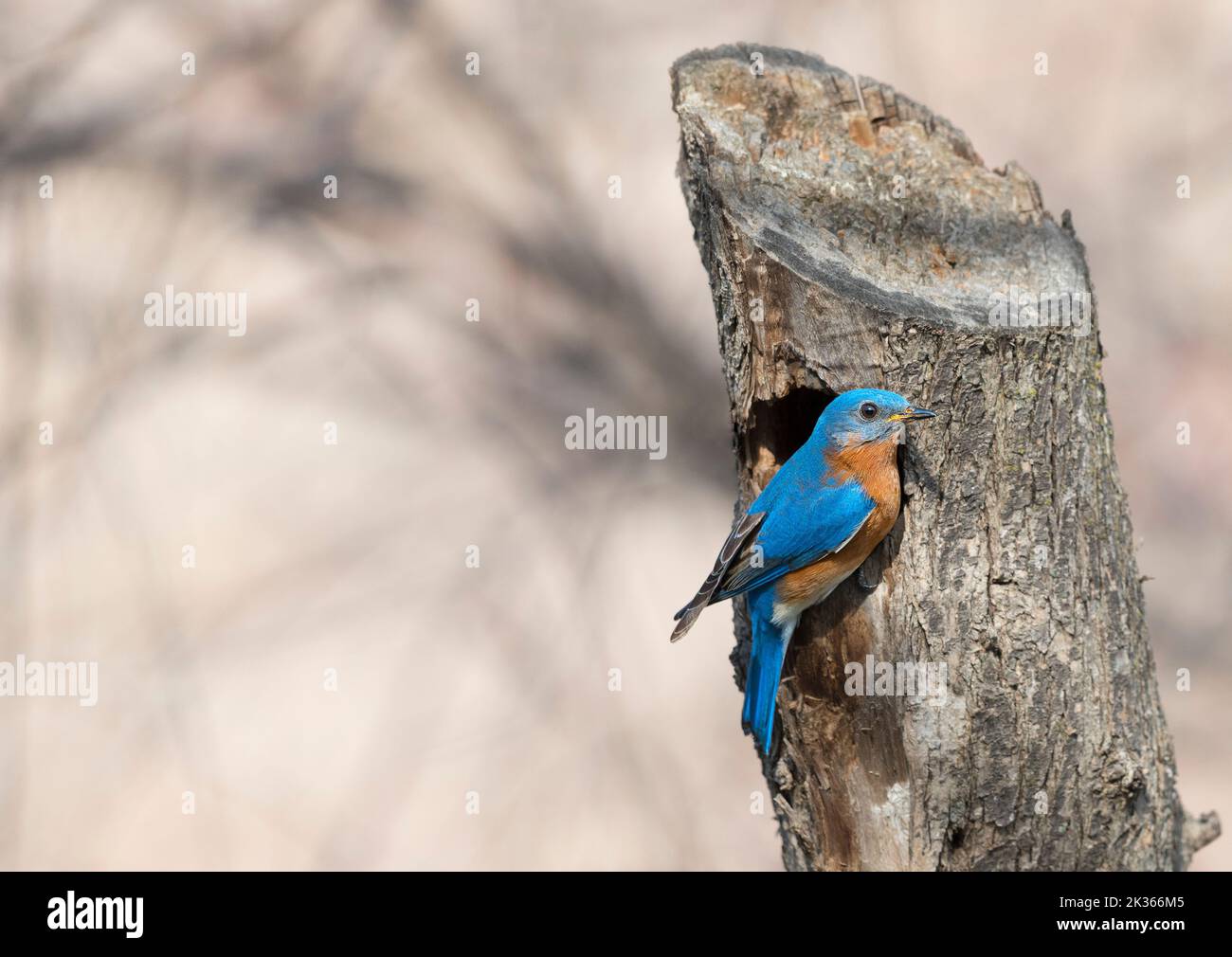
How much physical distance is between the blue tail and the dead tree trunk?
0.08 m

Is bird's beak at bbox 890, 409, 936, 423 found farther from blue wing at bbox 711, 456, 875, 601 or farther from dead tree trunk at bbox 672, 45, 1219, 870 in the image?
blue wing at bbox 711, 456, 875, 601

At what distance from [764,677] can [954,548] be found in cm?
60

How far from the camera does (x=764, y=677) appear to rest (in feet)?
9.69

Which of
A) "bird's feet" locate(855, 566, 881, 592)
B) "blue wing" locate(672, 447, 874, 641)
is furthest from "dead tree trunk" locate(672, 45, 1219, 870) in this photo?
"blue wing" locate(672, 447, 874, 641)

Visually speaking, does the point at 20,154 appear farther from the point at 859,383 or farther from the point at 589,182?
the point at 859,383

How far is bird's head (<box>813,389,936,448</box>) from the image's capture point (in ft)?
8.82

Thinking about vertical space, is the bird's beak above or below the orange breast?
above

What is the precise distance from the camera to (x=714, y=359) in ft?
17.1

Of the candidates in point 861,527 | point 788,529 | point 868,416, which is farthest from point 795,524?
point 868,416

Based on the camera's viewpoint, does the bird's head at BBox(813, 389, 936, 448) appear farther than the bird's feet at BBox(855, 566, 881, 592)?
No

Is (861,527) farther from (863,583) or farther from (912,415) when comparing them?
(912,415)

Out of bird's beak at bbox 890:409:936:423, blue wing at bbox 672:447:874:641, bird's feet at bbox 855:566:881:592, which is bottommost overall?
bird's feet at bbox 855:566:881:592

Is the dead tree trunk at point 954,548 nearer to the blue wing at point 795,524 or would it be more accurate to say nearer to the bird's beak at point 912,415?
the bird's beak at point 912,415

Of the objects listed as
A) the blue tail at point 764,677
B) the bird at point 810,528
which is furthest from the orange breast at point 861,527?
the blue tail at point 764,677
